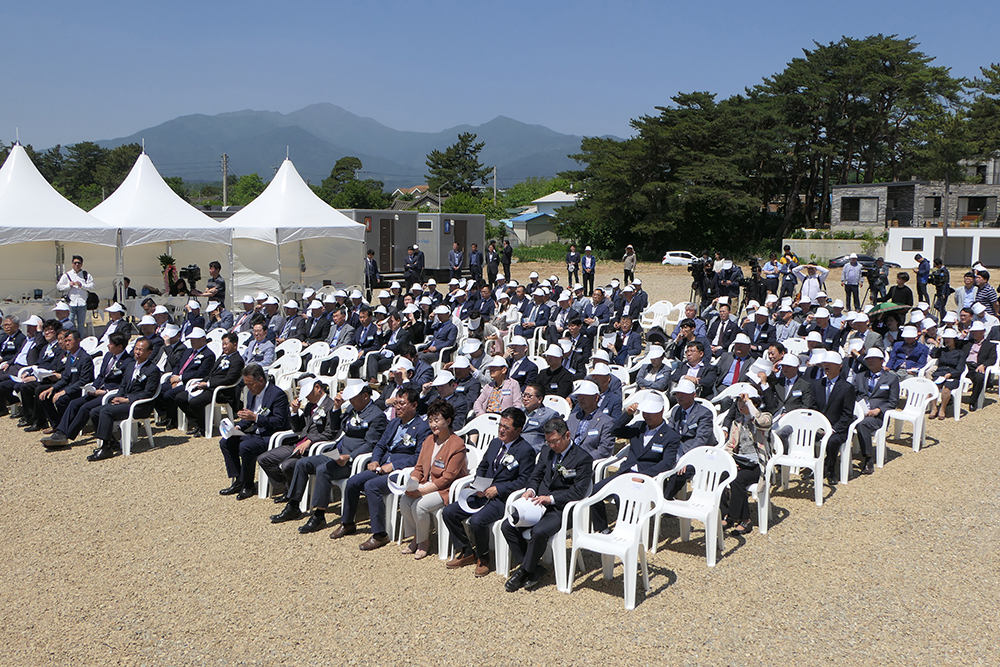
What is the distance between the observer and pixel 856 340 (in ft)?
31.5

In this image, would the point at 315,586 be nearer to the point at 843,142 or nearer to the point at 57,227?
Answer: the point at 57,227

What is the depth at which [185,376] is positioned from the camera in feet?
28.2

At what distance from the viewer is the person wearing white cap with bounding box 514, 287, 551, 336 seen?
38.9 ft

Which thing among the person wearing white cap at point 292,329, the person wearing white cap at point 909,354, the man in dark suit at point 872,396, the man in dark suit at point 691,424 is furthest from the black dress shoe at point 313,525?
the person wearing white cap at point 909,354

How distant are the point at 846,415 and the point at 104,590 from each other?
586 cm

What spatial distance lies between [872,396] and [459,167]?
3267 inches

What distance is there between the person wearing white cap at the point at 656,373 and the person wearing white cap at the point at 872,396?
1774mm

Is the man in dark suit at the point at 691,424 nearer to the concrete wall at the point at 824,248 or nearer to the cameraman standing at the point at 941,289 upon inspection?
the cameraman standing at the point at 941,289

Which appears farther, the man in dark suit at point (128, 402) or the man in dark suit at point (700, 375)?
the man in dark suit at point (700, 375)

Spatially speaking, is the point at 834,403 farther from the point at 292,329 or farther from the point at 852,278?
the point at 852,278

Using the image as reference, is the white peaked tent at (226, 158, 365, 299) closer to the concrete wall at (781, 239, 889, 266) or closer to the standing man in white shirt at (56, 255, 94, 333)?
the standing man in white shirt at (56, 255, 94, 333)

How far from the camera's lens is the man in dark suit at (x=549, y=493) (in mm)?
4828

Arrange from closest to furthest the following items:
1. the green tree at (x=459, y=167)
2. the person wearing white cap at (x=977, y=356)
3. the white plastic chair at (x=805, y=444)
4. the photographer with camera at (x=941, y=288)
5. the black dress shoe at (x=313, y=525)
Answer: the black dress shoe at (x=313, y=525) < the white plastic chair at (x=805, y=444) < the person wearing white cap at (x=977, y=356) < the photographer with camera at (x=941, y=288) < the green tree at (x=459, y=167)

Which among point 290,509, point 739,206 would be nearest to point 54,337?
point 290,509
